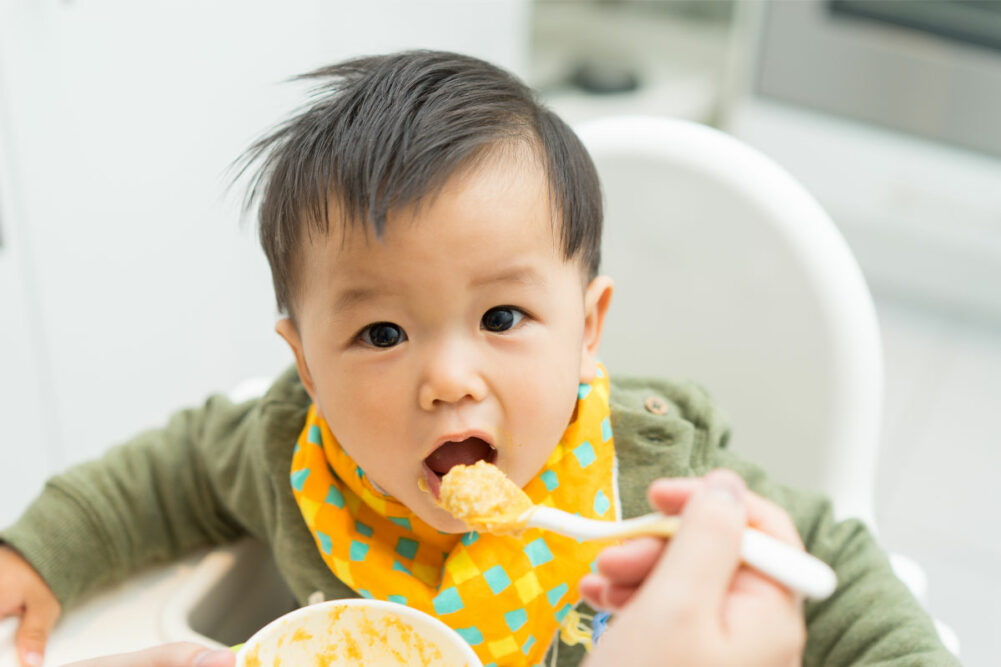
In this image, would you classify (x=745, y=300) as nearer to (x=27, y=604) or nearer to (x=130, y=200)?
(x=27, y=604)

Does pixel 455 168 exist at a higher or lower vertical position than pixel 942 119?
higher

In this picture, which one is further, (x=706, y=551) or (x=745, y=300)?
(x=745, y=300)

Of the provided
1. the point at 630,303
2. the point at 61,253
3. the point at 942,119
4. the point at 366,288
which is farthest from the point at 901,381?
the point at 366,288

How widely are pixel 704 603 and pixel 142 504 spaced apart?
0.51 metres

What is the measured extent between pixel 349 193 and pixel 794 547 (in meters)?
0.32

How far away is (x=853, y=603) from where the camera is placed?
0.71 metres

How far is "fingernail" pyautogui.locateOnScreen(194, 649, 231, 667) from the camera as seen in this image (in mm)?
543

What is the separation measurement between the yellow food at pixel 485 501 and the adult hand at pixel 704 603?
11cm

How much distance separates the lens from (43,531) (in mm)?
758

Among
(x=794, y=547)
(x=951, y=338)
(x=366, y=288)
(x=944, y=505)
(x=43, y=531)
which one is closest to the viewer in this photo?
(x=794, y=547)

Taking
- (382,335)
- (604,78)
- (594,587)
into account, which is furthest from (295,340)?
(604,78)

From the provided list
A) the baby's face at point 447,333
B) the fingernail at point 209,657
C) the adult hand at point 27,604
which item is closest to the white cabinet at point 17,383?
the adult hand at point 27,604

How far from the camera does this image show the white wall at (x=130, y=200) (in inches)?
51.3

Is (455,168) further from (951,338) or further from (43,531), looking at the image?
(951,338)
